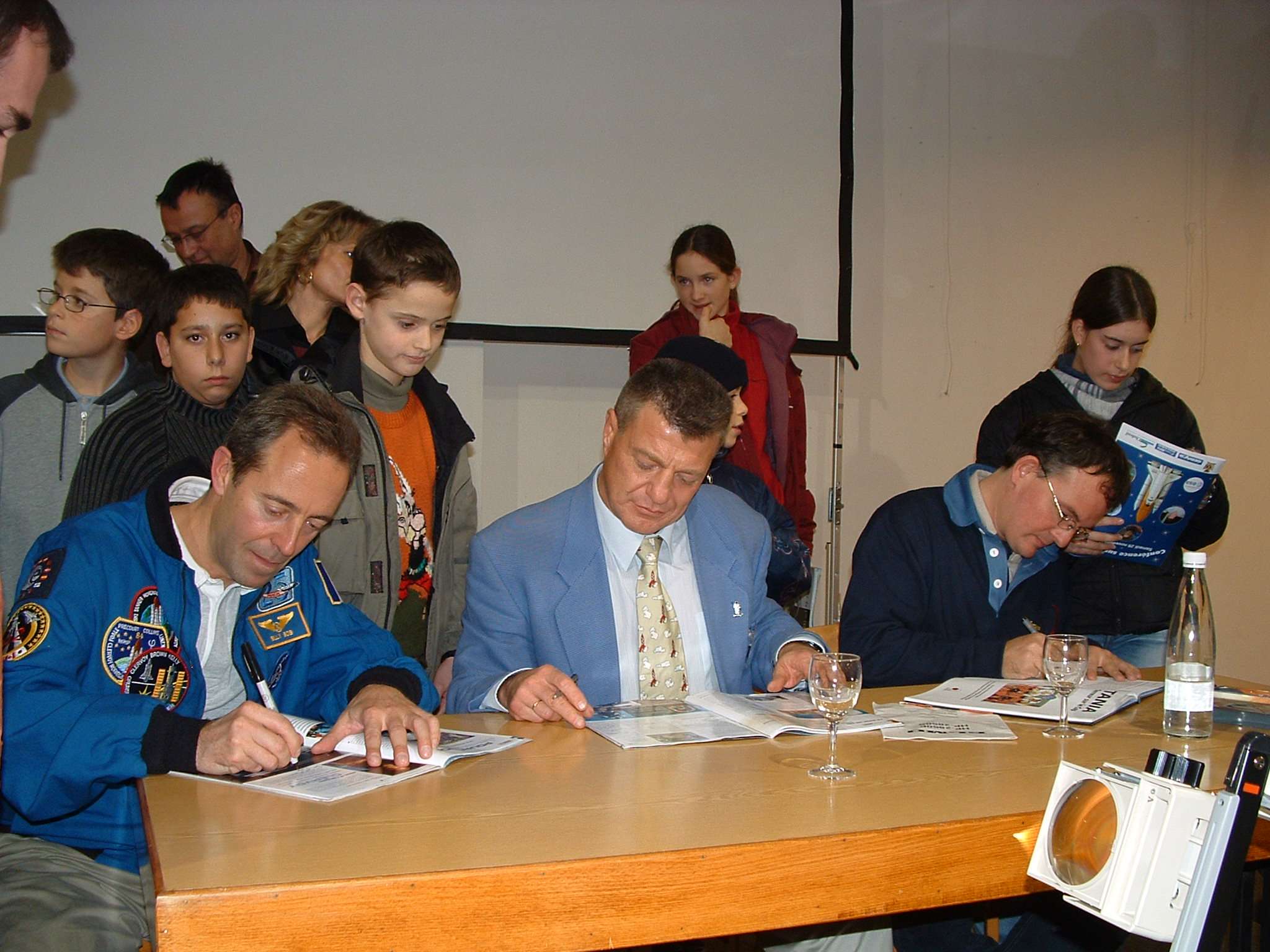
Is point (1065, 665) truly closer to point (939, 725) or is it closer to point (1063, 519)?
point (939, 725)

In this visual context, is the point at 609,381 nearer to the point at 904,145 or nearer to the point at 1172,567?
the point at 904,145

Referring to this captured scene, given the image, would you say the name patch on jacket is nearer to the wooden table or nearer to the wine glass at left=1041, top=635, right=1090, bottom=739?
the wooden table

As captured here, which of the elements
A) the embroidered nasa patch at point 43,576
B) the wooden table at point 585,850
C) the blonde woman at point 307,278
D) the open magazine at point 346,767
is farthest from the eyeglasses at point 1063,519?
the embroidered nasa patch at point 43,576

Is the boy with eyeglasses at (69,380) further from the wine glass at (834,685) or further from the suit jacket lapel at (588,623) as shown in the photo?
the wine glass at (834,685)

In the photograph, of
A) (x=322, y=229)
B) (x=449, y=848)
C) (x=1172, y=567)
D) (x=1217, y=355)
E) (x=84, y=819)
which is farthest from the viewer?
(x=1217, y=355)

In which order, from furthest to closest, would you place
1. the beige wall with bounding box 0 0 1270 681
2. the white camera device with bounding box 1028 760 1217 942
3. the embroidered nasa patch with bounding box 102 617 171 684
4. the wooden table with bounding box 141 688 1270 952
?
1. the beige wall with bounding box 0 0 1270 681
2. the embroidered nasa patch with bounding box 102 617 171 684
3. the wooden table with bounding box 141 688 1270 952
4. the white camera device with bounding box 1028 760 1217 942

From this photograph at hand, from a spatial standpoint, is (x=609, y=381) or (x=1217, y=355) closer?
(x=609, y=381)

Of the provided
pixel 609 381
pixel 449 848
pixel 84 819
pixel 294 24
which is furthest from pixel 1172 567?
pixel 294 24

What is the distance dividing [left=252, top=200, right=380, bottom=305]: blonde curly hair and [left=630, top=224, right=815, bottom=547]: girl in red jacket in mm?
1132

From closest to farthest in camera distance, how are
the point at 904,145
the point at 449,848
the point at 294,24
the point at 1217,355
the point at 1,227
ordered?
the point at 449,848
the point at 1,227
the point at 294,24
the point at 904,145
the point at 1217,355

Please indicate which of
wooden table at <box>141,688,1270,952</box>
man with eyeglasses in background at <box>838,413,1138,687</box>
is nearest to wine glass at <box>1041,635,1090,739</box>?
wooden table at <box>141,688,1270,952</box>

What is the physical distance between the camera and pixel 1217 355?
18.7ft

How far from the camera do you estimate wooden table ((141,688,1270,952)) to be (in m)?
1.12

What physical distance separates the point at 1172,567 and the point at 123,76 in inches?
147
